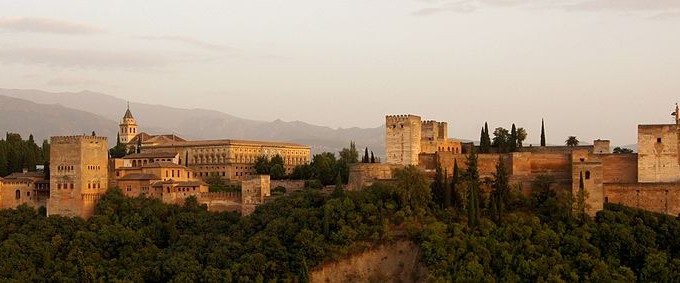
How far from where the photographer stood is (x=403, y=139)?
166 feet

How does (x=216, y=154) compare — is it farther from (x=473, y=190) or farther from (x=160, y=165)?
(x=473, y=190)

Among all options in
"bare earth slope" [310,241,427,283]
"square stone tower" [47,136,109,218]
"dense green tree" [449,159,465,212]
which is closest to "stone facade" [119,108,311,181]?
A: "square stone tower" [47,136,109,218]

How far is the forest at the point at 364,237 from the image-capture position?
3991 cm

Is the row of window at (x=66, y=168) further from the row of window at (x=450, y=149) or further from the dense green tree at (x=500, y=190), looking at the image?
the dense green tree at (x=500, y=190)

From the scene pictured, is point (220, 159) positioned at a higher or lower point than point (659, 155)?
lower

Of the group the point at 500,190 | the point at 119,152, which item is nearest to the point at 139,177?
the point at 119,152

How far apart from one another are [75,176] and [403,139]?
16903mm

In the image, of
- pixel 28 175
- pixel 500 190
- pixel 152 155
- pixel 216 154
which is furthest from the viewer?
pixel 216 154

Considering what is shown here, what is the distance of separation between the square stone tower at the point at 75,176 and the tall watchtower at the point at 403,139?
15.1m

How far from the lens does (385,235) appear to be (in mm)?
42688

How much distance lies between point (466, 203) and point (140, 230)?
15.9m

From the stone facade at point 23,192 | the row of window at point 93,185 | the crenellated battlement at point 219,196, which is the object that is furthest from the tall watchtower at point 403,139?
the stone facade at point 23,192

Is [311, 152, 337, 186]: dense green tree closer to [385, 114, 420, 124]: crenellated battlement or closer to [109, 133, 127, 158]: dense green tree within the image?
[385, 114, 420, 124]: crenellated battlement

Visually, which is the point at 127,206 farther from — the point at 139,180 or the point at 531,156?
the point at 531,156
